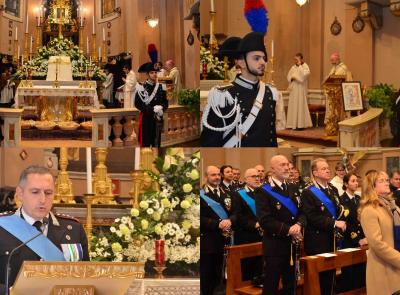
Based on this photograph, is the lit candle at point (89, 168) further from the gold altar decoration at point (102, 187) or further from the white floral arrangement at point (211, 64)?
the white floral arrangement at point (211, 64)

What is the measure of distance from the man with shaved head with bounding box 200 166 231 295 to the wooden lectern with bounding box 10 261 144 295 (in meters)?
1.83

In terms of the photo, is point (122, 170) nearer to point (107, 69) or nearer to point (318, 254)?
point (107, 69)

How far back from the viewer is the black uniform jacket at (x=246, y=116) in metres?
3.48

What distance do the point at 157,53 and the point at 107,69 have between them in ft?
0.91

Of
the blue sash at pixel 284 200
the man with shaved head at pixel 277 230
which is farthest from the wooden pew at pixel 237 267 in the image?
the blue sash at pixel 284 200

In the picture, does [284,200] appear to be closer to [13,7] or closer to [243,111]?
[243,111]

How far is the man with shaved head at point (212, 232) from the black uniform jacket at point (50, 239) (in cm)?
127

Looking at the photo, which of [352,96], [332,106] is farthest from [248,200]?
[352,96]

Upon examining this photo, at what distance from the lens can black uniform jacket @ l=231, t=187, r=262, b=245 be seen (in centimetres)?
436

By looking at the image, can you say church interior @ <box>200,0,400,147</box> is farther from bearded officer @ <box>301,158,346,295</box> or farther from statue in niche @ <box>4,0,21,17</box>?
statue in niche @ <box>4,0,21,17</box>

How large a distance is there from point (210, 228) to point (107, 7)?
154 cm

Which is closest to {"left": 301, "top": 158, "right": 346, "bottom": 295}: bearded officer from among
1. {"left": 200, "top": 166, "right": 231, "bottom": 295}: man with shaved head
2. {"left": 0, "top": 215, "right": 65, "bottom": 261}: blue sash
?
{"left": 200, "top": 166, "right": 231, "bottom": 295}: man with shaved head

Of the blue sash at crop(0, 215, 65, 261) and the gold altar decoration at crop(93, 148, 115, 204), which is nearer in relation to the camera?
the blue sash at crop(0, 215, 65, 261)

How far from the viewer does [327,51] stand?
3.39 m
